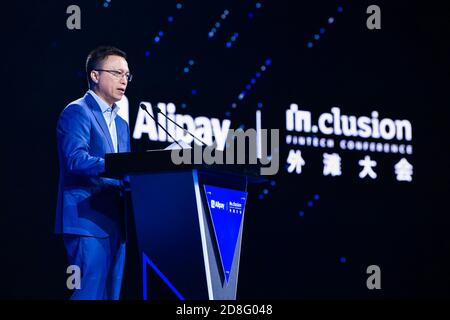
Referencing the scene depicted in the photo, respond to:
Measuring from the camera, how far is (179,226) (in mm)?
3066

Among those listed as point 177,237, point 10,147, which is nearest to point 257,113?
point 10,147

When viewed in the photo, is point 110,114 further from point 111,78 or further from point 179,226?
point 179,226

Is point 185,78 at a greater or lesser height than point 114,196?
greater

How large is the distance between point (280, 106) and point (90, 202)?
1.78 m

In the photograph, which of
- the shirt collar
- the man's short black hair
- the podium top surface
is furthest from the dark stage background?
the podium top surface

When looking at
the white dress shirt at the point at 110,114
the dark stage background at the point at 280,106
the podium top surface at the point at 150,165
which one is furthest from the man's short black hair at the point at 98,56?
the podium top surface at the point at 150,165

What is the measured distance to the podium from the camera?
9.95ft

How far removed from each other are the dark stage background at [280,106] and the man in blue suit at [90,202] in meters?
0.48

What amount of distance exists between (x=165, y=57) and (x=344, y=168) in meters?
1.49

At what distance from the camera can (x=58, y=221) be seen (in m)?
3.67

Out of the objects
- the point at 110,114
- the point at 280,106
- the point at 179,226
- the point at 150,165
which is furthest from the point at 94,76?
the point at 280,106

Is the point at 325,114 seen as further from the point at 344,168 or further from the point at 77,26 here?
the point at 77,26

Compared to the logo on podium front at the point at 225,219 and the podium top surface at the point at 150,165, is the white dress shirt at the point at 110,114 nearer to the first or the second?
the podium top surface at the point at 150,165

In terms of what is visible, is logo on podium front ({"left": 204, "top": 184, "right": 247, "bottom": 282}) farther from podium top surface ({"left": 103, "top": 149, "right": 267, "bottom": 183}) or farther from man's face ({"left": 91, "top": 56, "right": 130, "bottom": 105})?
man's face ({"left": 91, "top": 56, "right": 130, "bottom": 105})
